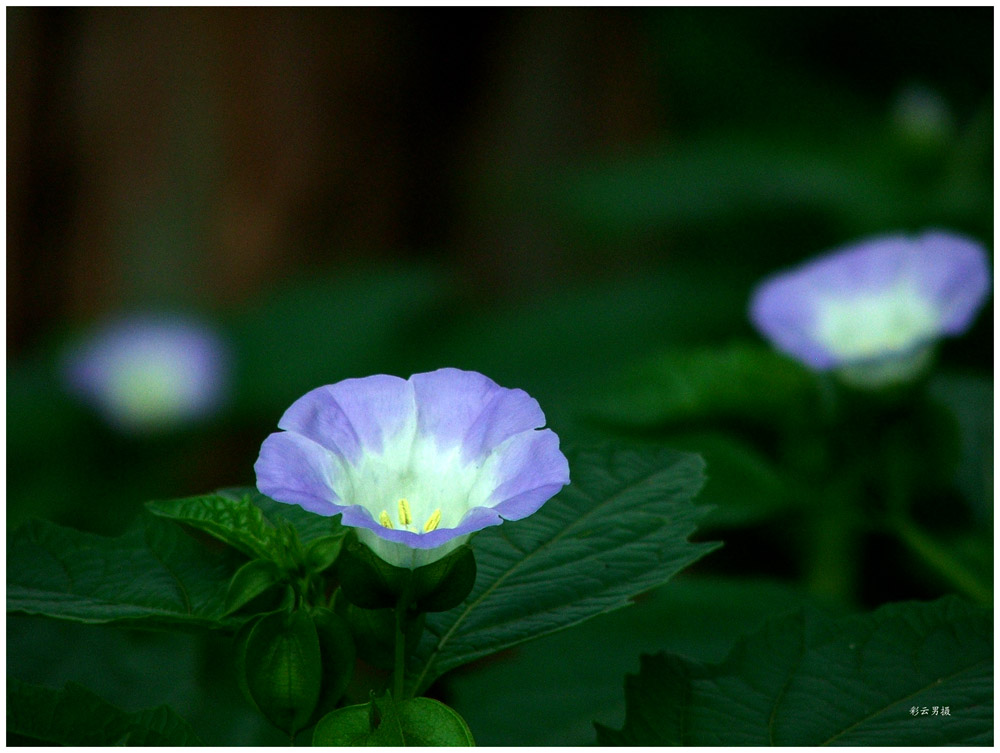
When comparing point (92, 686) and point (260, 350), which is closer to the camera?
point (92, 686)

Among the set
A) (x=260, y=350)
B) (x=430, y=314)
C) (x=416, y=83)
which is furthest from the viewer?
(x=416, y=83)

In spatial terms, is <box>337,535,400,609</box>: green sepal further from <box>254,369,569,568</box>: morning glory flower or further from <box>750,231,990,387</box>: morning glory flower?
<box>750,231,990,387</box>: morning glory flower

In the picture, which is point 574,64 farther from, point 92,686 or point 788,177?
point 92,686

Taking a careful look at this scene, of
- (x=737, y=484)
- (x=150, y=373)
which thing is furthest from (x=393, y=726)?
(x=150, y=373)

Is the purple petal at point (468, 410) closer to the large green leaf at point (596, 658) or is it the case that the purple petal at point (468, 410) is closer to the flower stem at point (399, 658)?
the flower stem at point (399, 658)

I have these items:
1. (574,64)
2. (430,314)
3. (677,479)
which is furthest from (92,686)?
(574,64)

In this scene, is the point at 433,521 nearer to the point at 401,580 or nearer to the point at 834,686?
the point at 401,580

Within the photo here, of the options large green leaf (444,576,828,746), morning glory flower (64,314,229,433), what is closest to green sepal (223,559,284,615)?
large green leaf (444,576,828,746)
